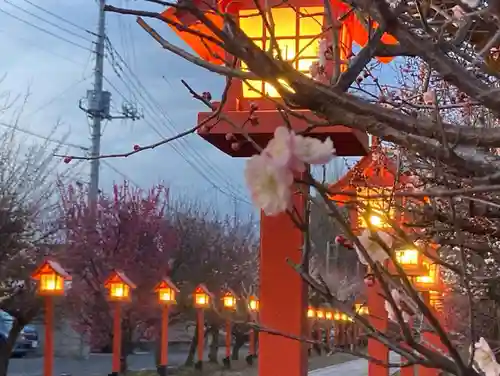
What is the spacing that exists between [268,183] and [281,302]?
11.3ft

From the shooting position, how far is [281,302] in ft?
14.5

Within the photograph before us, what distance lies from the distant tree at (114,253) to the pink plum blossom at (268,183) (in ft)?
45.0

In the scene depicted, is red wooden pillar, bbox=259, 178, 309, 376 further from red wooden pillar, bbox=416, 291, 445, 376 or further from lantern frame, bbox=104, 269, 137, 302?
lantern frame, bbox=104, 269, 137, 302

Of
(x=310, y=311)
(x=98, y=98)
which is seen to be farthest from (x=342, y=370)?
(x=310, y=311)

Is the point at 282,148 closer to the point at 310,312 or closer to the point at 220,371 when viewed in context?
the point at 310,312

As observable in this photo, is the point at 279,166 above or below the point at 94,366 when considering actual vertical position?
above

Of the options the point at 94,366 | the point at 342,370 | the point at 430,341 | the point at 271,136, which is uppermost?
the point at 271,136

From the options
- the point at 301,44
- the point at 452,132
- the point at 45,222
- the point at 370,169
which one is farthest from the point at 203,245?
the point at 452,132

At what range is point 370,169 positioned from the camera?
17.9ft

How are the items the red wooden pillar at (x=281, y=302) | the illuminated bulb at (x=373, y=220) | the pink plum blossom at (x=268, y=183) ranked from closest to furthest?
1. the pink plum blossom at (x=268, y=183)
2. the illuminated bulb at (x=373, y=220)
3. the red wooden pillar at (x=281, y=302)

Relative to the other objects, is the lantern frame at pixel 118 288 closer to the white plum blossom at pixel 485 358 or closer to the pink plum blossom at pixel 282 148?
the white plum blossom at pixel 485 358

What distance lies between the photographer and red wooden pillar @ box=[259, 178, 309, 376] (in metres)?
4.39

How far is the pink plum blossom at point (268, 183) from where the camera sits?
104cm

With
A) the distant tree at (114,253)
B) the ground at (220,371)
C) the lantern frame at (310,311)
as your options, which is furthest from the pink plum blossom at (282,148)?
the ground at (220,371)
